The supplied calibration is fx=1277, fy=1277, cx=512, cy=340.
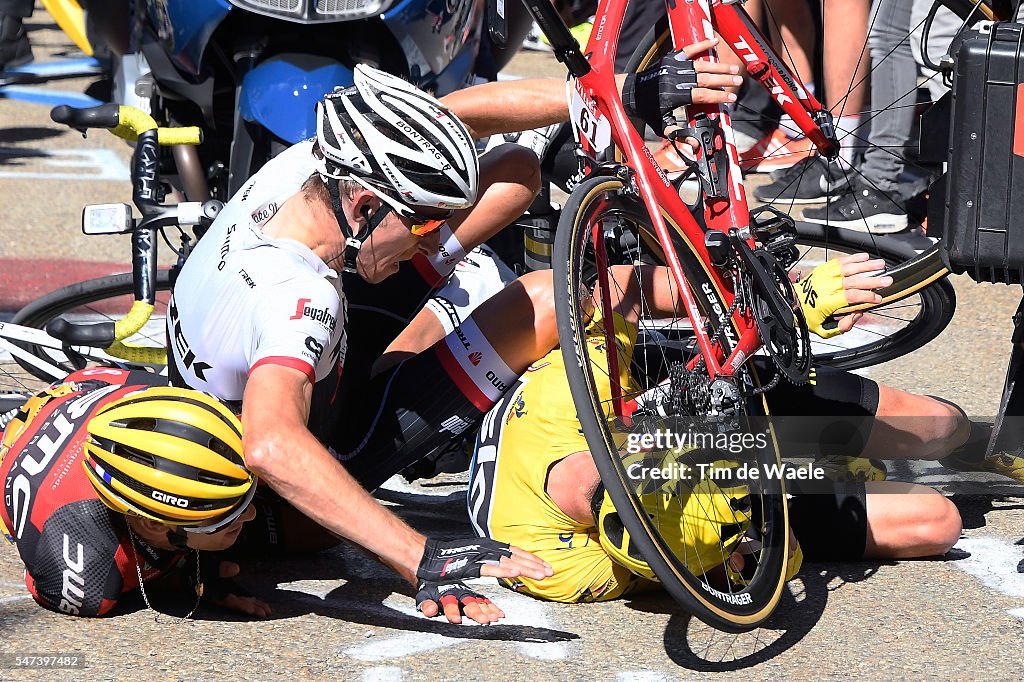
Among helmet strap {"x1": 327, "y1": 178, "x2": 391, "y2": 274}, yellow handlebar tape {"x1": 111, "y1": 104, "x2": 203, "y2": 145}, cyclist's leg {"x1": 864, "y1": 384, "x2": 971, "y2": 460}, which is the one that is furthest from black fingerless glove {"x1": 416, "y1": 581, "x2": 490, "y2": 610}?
yellow handlebar tape {"x1": 111, "y1": 104, "x2": 203, "y2": 145}

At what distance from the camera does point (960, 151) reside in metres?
3.05

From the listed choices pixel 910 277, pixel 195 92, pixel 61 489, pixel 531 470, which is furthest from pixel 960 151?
pixel 195 92

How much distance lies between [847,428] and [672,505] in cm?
97

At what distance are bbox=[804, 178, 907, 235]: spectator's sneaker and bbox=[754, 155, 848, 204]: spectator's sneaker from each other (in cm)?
9

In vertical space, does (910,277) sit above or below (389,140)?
below

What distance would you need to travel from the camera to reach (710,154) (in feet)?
11.3

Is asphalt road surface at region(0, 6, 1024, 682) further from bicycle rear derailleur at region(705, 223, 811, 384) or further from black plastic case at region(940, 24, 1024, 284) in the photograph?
black plastic case at region(940, 24, 1024, 284)

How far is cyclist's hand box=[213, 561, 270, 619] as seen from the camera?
3152mm

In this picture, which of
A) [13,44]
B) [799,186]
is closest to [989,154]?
[799,186]

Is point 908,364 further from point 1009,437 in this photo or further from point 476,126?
point 476,126

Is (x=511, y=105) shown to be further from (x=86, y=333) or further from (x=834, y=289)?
(x=86, y=333)

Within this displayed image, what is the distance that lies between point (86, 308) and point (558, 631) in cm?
276

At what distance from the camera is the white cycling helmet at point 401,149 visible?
304cm

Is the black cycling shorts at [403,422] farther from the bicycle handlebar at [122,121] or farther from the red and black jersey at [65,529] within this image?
the bicycle handlebar at [122,121]
